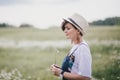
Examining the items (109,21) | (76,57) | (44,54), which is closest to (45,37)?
(44,54)

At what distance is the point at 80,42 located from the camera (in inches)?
106

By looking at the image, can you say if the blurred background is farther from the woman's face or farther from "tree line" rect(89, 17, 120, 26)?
the woman's face

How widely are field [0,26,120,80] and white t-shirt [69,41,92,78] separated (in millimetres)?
2293

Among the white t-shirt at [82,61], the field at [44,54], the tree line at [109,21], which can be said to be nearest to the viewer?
the white t-shirt at [82,61]

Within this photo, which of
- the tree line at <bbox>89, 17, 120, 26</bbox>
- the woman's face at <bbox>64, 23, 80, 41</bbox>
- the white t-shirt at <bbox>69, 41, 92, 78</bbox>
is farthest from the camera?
the tree line at <bbox>89, 17, 120, 26</bbox>

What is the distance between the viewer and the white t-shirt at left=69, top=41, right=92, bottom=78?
102 inches

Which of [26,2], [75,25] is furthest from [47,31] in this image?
[75,25]

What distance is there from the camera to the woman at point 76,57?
2605mm

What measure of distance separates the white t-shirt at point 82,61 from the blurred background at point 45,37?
227cm

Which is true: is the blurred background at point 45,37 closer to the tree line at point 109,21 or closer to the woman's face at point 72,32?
the tree line at point 109,21

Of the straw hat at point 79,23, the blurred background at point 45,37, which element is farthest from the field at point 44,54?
the straw hat at point 79,23

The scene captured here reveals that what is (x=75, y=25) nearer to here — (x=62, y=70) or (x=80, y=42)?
(x=80, y=42)

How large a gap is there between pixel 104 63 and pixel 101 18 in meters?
0.66

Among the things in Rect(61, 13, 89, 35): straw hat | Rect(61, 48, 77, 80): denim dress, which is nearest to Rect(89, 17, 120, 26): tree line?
Rect(61, 13, 89, 35): straw hat
